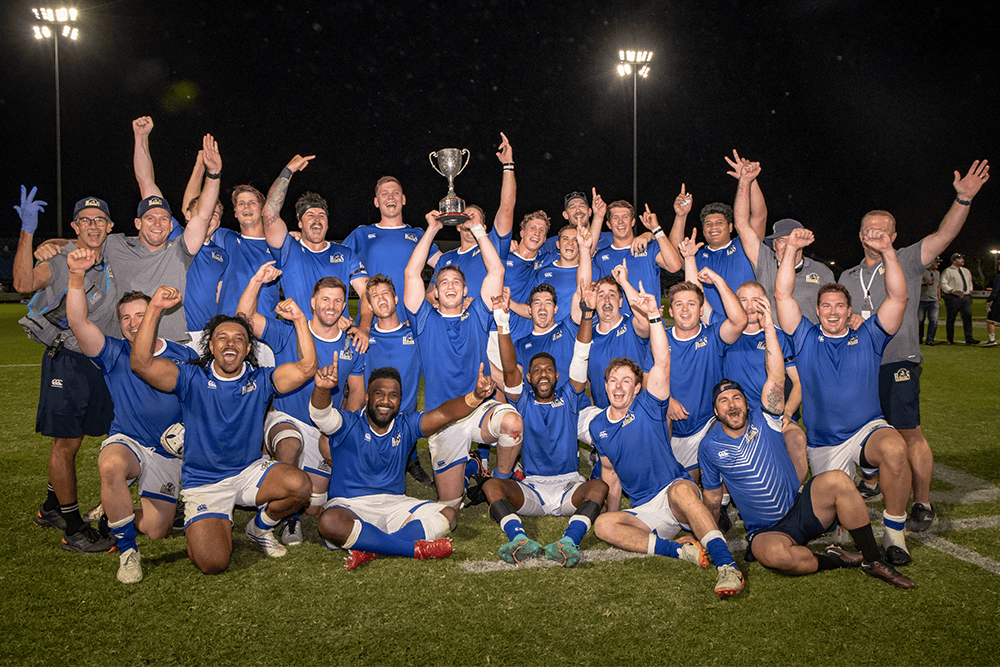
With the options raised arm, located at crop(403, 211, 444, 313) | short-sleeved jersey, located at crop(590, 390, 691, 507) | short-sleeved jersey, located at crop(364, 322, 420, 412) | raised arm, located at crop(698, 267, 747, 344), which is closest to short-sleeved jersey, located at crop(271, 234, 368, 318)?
raised arm, located at crop(403, 211, 444, 313)

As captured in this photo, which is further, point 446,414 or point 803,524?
point 446,414

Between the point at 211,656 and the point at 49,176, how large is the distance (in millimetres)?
53884

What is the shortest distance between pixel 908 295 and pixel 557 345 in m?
2.72

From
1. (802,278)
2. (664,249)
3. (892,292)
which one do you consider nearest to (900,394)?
(892,292)

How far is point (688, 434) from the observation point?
5.20 meters

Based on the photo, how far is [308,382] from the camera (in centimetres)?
527

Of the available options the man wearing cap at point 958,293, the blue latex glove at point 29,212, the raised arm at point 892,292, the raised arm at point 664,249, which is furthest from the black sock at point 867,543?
the man wearing cap at point 958,293

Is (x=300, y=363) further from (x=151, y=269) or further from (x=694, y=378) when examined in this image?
(x=694, y=378)

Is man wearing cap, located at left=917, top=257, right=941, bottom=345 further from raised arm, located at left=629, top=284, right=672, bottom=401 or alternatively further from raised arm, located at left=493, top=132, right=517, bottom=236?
raised arm, located at left=629, top=284, right=672, bottom=401

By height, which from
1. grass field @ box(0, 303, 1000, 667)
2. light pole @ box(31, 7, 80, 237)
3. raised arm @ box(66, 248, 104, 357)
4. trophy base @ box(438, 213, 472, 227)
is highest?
light pole @ box(31, 7, 80, 237)

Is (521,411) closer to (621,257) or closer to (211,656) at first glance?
(621,257)

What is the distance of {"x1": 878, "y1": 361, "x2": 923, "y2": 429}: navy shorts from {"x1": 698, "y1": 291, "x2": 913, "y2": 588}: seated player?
1.24 m

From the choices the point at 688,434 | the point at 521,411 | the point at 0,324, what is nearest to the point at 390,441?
the point at 521,411

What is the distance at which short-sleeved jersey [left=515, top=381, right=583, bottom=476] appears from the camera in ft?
16.8
